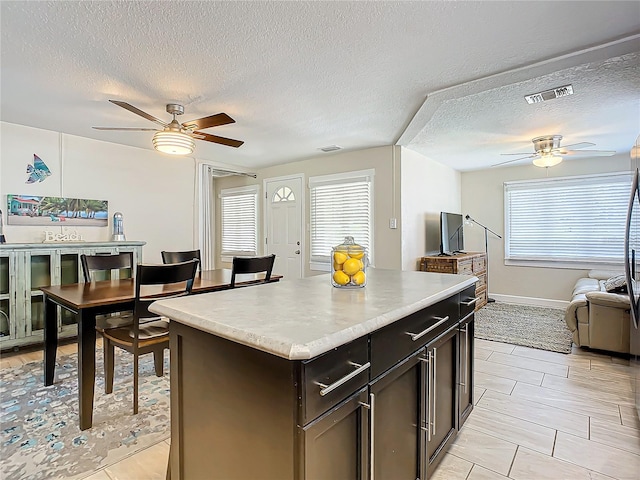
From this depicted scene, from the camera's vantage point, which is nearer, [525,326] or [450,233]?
[525,326]

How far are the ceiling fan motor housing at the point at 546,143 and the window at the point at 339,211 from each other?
203 centimetres

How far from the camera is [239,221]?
6418 millimetres

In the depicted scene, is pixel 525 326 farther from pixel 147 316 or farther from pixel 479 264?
pixel 147 316

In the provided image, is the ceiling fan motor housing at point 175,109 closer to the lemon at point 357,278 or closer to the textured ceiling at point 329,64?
the textured ceiling at point 329,64

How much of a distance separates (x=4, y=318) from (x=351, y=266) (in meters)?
3.64

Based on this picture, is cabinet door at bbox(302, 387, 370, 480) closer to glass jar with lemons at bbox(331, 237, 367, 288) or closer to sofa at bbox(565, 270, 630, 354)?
glass jar with lemons at bbox(331, 237, 367, 288)

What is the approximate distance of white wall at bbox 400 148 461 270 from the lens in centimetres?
455

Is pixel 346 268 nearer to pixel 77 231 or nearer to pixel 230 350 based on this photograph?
pixel 230 350

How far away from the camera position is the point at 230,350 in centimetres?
104

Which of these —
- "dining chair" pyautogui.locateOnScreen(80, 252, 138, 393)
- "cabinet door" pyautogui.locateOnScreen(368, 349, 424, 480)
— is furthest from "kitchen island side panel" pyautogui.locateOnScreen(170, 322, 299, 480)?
"dining chair" pyautogui.locateOnScreen(80, 252, 138, 393)

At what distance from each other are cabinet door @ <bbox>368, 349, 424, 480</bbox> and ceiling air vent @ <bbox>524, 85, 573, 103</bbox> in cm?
254

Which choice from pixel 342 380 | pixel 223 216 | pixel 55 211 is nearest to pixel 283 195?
pixel 223 216

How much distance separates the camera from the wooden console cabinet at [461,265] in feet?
14.9

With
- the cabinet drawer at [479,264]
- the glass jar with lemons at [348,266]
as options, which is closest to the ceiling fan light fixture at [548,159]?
the cabinet drawer at [479,264]
